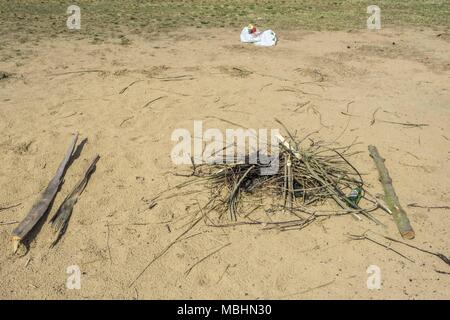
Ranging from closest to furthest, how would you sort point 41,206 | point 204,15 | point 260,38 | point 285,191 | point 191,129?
point 41,206
point 285,191
point 191,129
point 260,38
point 204,15

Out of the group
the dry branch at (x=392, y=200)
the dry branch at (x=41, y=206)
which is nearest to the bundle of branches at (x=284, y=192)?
the dry branch at (x=392, y=200)

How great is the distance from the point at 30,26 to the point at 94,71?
2783 millimetres

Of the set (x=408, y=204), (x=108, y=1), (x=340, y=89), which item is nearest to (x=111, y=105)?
(x=340, y=89)

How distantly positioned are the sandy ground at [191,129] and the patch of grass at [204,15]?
1.05 meters

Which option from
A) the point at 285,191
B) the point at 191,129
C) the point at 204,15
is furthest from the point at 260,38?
the point at 285,191

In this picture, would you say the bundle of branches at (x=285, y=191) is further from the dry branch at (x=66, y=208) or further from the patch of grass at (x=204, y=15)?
the patch of grass at (x=204, y=15)

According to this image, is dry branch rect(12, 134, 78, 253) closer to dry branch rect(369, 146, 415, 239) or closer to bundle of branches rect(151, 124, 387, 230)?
bundle of branches rect(151, 124, 387, 230)

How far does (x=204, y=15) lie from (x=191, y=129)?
5324mm

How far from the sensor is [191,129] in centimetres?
439

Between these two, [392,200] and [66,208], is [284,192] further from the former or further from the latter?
[66,208]

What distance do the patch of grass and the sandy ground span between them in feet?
3.44

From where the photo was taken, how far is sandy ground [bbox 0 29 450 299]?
9.18ft

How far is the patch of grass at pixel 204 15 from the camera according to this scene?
7.84m

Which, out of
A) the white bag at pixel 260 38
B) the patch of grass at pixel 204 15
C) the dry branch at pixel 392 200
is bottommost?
the dry branch at pixel 392 200
